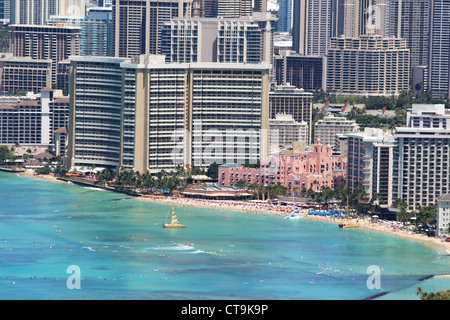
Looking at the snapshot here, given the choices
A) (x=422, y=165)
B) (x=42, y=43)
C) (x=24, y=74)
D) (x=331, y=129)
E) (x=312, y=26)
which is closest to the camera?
(x=422, y=165)

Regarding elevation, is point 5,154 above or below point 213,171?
above

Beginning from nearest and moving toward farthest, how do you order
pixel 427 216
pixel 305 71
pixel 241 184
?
pixel 427 216 → pixel 241 184 → pixel 305 71

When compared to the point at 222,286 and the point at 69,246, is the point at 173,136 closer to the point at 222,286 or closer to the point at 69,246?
the point at 69,246

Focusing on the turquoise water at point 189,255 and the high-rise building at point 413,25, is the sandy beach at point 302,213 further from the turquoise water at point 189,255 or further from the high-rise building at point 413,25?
the high-rise building at point 413,25

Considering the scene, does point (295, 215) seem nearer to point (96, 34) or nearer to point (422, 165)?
point (422, 165)

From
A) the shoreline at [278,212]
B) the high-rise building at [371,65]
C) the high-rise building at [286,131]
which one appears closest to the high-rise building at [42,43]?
the high-rise building at [371,65]

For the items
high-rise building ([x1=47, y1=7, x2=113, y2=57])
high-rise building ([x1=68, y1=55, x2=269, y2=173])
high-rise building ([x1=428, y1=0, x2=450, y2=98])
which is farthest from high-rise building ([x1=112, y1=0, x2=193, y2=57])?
high-rise building ([x1=68, y1=55, x2=269, y2=173])

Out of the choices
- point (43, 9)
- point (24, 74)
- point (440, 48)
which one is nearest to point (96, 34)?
point (24, 74)
